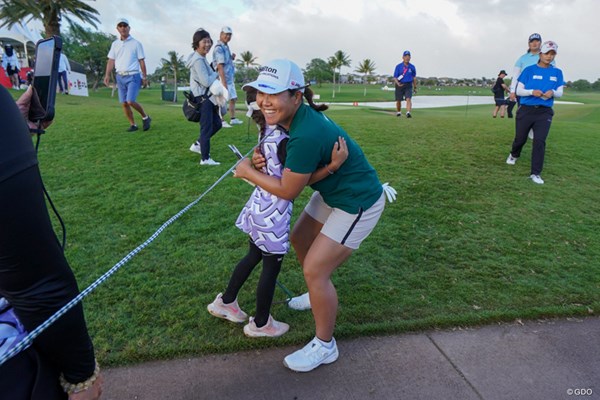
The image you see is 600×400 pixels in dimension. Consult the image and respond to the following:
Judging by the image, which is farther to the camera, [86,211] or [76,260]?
[86,211]

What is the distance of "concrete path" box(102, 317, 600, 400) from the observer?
100.0 inches

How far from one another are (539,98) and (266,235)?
6.05 m

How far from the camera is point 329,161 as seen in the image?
247 centimetres

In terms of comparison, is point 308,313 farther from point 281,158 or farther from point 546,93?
point 546,93

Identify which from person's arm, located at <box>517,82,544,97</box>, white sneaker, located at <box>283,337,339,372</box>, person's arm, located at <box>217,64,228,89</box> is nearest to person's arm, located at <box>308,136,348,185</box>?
white sneaker, located at <box>283,337,339,372</box>

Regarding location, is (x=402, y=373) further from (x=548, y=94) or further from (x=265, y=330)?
(x=548, y=94)

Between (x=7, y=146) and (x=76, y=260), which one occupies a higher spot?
(x=7, y=146)

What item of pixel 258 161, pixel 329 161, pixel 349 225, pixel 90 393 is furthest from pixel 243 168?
pixel 90 393

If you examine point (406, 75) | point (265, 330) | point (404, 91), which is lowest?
point (265, 330)

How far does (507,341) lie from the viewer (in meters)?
3.08

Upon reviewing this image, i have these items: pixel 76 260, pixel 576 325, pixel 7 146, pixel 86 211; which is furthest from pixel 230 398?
pixel 86 211

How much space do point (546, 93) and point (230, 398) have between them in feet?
21.8

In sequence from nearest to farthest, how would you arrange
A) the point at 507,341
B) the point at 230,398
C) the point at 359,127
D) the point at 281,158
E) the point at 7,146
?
the point at 7,146 < the point at 230,398 < the point at 281,158 < the point at 507,341 < the point at 359,127

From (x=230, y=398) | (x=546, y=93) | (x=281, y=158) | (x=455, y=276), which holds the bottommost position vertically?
(x=230, y=398)
